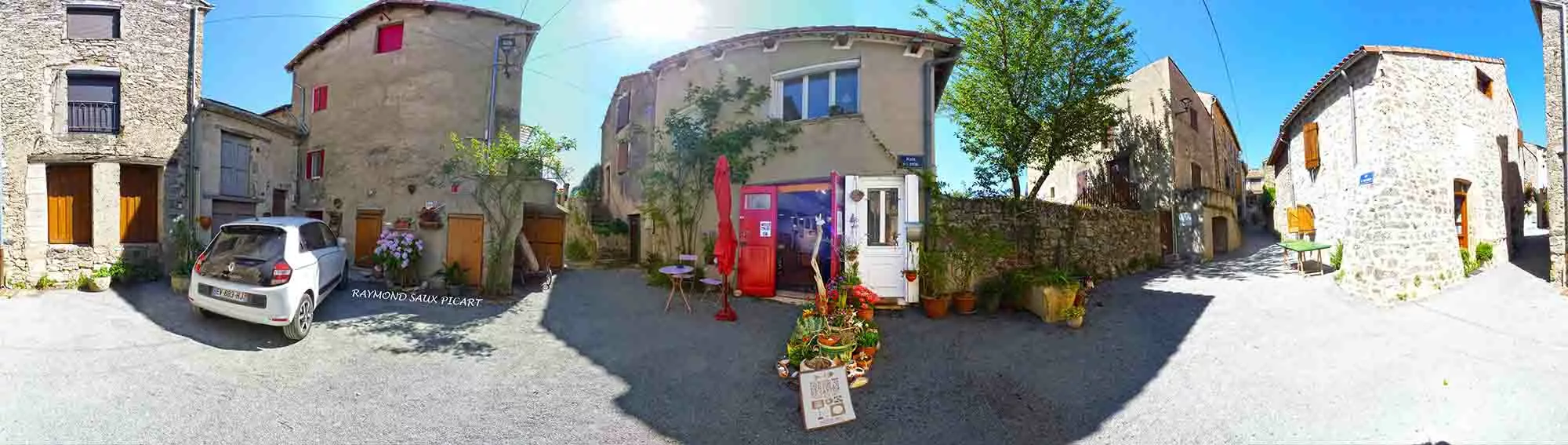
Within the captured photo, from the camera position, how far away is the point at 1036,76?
11.1 metres

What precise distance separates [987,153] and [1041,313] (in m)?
6.20

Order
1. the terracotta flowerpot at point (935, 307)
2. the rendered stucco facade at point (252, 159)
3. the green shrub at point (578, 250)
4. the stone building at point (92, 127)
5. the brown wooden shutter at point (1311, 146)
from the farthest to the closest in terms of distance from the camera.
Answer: the green shrub at point (578, 250)
the brown wooden shutter at point (1311, 146)
the rendered stucco facade at point (252, 159)
the stone building at point (92, 127)
the terracotta flowerpot at point (935, 307)

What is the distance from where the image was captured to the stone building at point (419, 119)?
795 cm

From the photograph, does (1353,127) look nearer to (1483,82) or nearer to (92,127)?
(1483,82)

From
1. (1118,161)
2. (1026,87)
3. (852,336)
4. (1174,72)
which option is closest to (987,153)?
(1026,87)

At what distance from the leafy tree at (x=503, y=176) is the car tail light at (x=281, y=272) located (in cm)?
269

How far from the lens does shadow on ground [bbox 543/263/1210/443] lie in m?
3.51

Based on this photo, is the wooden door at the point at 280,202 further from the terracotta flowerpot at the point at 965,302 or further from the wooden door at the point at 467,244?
the terracotta flowerpot at the point at 965,302

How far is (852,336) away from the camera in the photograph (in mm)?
4590

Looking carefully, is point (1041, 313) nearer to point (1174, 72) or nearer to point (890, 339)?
point (890, 339)

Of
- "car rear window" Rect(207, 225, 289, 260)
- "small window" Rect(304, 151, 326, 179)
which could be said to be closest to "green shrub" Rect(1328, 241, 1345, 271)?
"car rear window" Rect(207, 225, 289, 260)

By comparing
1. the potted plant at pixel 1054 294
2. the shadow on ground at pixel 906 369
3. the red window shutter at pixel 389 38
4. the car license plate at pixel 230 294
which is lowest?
the shadow on ground at pixel 906 369

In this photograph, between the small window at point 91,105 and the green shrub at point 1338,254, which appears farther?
the green shrub at point 1338,254

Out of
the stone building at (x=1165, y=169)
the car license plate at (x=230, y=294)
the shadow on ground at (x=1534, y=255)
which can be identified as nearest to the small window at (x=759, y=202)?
the car license plate at (x=230, y=294)
